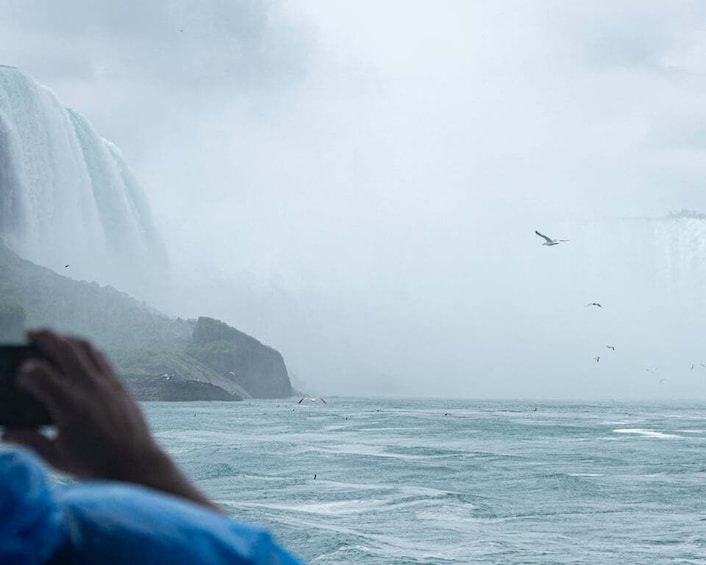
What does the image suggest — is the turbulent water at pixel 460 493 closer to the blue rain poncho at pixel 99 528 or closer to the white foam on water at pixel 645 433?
the white foam on water at pixel 645 433

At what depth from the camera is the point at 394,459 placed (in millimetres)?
33500

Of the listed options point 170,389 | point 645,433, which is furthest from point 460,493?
point 170,389

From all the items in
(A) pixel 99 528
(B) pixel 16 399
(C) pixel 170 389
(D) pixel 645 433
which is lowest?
(D) pixel 645 433

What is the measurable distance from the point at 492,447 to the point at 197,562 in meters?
39.9

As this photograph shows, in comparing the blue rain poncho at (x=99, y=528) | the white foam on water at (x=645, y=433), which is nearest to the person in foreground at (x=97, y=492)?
the blue rain poncho at (x=99, y=528)

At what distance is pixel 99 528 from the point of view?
87cm

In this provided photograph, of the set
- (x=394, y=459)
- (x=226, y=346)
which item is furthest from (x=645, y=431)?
(x=226, y=346)

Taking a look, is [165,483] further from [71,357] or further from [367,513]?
[367,513]

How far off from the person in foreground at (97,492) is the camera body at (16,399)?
1 centimetres

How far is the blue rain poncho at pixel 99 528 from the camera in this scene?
0.83 meters

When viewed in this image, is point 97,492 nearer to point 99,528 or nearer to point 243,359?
point 99,528

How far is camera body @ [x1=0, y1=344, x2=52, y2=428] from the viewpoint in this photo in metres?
1.07

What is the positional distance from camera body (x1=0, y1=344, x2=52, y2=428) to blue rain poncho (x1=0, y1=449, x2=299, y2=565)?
172 millimetres

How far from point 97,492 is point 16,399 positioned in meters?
0.23
